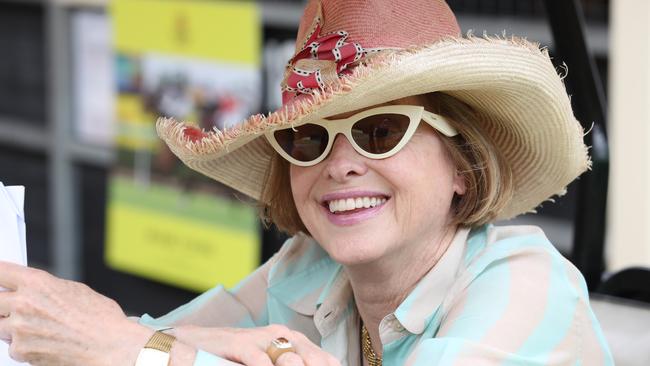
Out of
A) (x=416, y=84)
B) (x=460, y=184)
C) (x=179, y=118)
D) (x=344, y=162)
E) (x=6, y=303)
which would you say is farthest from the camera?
(x=179, y=118)

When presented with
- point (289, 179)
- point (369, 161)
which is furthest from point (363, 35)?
point (289, 179)

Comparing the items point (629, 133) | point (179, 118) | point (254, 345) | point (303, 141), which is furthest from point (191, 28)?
point (254, 345)

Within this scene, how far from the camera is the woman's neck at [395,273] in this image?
74.1 inches

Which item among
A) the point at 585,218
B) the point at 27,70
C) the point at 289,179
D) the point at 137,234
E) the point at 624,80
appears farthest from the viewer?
the point at 27,70

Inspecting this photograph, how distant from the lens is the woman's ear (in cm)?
188

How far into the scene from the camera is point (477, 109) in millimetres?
1857

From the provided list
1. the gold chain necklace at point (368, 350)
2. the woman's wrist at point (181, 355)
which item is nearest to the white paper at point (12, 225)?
the woman's wrist at point (181, 355)

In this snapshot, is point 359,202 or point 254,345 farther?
point 359,202

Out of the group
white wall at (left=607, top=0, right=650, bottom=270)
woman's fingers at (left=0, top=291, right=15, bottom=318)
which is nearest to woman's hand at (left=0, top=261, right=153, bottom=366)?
woman's fingers at (left=0, top=291, right=15, bottom=318)

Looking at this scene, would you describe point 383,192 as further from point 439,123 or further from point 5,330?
point 5,330

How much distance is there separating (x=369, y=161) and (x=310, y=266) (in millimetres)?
446

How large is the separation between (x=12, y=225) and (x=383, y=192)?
1.92 ft

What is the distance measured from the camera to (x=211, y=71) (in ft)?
15.8

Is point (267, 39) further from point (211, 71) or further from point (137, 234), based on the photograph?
point (137, 234)
